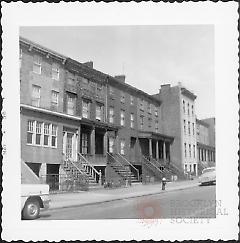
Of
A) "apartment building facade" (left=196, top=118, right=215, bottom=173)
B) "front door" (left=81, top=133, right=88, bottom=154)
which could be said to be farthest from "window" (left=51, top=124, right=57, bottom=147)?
"apartment building facade" (left=196, top=118, right=215, bottom=173)

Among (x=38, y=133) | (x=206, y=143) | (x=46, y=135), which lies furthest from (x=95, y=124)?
(x=206, y=143)

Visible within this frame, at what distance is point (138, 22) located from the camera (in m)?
12.8

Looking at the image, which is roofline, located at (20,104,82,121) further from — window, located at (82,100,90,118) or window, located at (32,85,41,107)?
window, located at (82,100,90,118)

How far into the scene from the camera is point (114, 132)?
1611 cm

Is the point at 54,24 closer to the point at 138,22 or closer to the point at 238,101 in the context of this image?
the point at 138,22

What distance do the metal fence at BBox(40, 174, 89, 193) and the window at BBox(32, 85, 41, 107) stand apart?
2.43m

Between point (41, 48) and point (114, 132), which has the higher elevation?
point (41, 48)

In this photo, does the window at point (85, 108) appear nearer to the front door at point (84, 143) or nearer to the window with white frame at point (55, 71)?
the front door at point (84, 143)

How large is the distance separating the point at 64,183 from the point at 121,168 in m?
2.23

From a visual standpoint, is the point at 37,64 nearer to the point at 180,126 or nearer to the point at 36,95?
the point at 36,95

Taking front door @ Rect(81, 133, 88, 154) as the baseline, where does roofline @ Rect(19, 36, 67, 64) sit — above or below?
above

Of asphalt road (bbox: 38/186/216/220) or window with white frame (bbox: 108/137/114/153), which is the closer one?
asphalt road (bbox: 38/186/216/220)

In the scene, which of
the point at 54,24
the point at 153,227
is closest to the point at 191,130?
the point at 153,227

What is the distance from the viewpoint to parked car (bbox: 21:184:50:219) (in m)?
12.3
